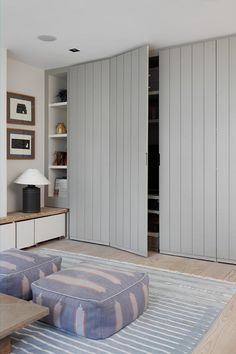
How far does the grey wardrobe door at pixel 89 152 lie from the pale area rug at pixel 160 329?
1.73 metres

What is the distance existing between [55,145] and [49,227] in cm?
130

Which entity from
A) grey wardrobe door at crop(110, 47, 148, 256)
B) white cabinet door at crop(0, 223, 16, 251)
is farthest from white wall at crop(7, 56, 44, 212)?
grey wardrobe door at crop(110, 47, 148, 256)

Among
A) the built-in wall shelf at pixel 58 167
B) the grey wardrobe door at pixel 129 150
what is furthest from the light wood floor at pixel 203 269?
the built-in wall shelf at pixel 58 167

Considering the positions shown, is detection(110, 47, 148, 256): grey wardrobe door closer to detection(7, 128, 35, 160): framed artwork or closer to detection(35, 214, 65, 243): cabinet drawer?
detection(35, 214, 65, 243): cabinet drawer

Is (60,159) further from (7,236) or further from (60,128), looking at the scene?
(7,236)

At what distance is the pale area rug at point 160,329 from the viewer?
2027 mm

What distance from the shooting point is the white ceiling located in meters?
3.01

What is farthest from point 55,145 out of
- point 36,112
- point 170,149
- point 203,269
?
point 203,269

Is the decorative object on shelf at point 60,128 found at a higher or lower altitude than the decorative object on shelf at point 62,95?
lower

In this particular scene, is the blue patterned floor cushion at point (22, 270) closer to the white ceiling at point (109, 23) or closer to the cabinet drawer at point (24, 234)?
the cabinet drawer at point (24, 234)

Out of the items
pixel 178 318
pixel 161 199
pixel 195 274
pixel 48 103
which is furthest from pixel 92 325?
pixel 48 103

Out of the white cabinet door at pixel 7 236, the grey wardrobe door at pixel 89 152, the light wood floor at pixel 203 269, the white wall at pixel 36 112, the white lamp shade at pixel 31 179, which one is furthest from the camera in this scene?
the white wall at pixel 36 112

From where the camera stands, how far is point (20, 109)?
475 centimetres

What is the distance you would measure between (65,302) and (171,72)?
2.91m
